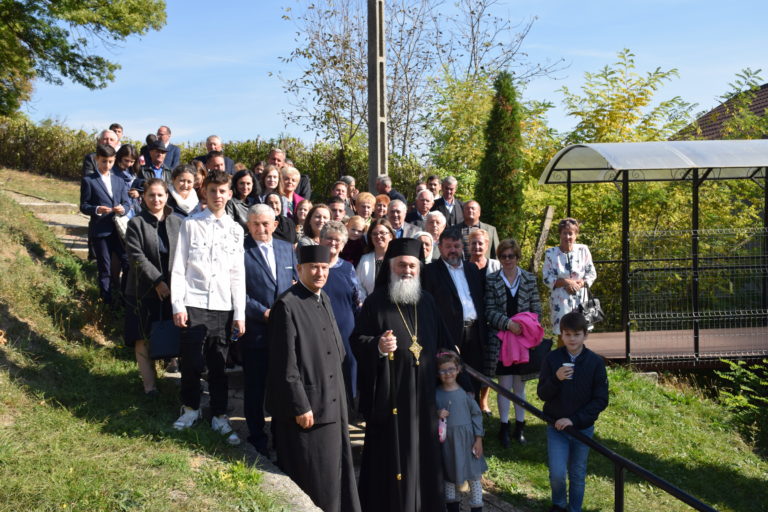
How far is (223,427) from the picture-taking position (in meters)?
5.25

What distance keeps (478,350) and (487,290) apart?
0.56 metres

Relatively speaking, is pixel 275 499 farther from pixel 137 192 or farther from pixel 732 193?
pixel 732 193

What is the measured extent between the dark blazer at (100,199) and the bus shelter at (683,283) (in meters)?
6.35

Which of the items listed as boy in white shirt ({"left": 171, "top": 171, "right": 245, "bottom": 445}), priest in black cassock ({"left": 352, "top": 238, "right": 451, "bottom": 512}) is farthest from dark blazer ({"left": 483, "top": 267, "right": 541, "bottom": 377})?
boy in white shirt ({"left": 171, "top": 171, "right": 245, "bottom": 445})

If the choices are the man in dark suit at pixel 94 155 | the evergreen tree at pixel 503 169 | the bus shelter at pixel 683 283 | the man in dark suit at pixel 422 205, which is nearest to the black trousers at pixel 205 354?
the man in dark suit at pixel 422 205

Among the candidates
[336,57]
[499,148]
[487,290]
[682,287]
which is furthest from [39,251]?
[336,57]

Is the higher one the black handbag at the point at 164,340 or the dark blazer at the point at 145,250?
the dark blazer at the point at 145,250

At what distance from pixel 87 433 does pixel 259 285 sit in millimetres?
1603

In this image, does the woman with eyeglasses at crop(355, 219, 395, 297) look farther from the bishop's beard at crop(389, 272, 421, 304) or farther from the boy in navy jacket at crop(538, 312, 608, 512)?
the boy in navy jacket at crop(538, 312, 608, 512)

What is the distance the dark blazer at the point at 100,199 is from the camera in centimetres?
789

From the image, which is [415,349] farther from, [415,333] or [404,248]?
[404,248]

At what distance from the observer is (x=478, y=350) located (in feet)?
21.0

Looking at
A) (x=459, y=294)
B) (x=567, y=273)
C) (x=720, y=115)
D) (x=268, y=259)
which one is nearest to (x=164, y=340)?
(x=268, y=259)

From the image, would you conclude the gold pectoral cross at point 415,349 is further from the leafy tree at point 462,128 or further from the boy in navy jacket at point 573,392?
the leafy tree at point 462,128
